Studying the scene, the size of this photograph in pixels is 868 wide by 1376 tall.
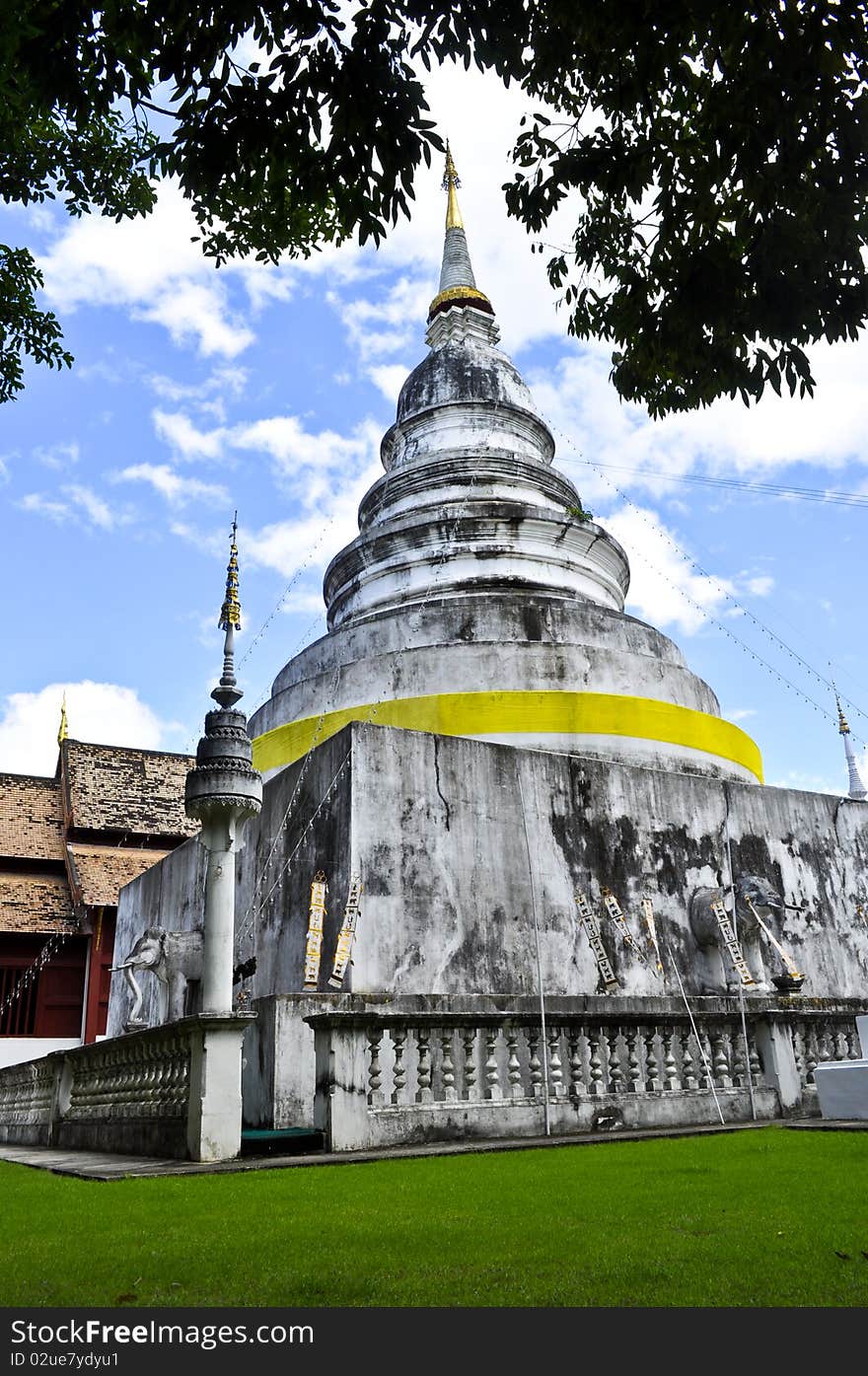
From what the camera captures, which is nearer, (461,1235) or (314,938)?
(461,1235)

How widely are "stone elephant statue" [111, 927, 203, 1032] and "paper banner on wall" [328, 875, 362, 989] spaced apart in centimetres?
249

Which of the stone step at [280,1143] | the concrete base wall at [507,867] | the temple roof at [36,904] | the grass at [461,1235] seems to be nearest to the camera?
the grass at [461,1235]

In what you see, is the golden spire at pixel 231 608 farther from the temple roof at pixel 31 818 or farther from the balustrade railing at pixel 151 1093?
the temple roof at pixel 31 818

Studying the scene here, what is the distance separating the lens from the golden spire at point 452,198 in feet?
80.0

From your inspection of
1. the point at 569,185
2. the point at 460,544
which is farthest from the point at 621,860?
the point at 569,185

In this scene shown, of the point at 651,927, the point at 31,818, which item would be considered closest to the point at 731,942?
the point at 651,927

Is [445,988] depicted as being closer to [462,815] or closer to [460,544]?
[462,815]

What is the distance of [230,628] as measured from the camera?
384 inches

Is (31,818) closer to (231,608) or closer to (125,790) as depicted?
(125,790)

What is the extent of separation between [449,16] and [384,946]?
8.17 m

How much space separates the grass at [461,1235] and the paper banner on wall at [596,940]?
4597 millimetres

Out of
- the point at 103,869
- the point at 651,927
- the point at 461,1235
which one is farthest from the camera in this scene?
the point at 103,869

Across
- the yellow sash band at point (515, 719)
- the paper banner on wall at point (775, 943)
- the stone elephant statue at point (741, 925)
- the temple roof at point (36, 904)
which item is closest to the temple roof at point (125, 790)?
the temple roof at point (36, 904)

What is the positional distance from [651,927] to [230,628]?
6.07m
